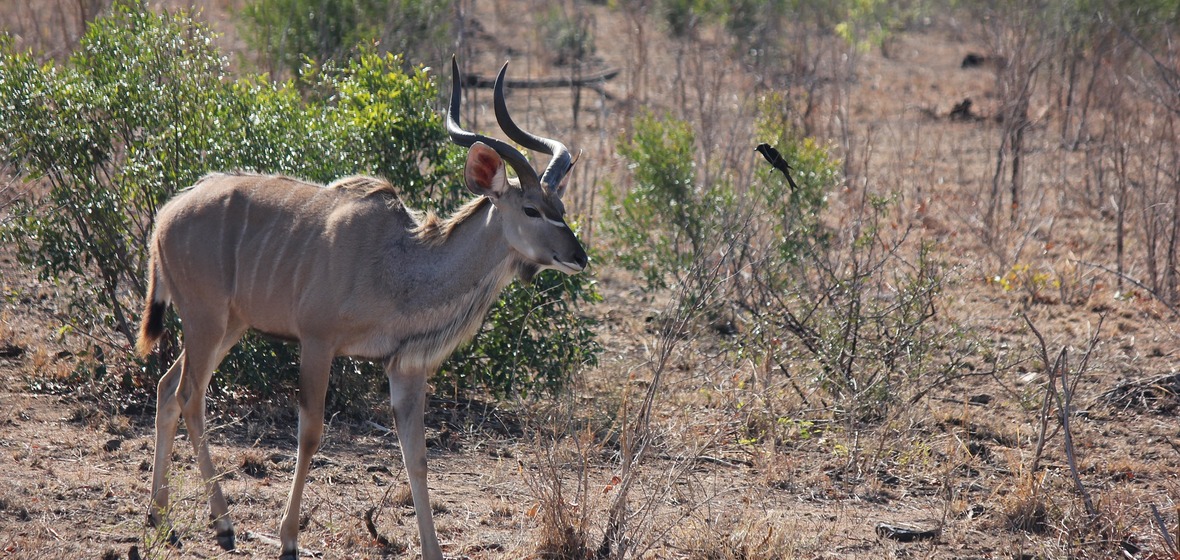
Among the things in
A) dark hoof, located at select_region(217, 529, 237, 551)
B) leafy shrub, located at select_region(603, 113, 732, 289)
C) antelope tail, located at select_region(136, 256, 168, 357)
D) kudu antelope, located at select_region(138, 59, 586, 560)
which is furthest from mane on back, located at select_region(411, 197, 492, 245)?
leafy shrub, located at select_region(603, 113, 732, 289)

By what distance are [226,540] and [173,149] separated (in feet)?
6.21

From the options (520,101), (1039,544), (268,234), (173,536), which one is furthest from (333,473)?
(520,101)

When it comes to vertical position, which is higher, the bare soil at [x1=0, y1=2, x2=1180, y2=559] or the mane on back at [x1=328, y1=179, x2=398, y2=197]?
the mane on back at [x1=328, y1=179, x2=398, y2=197]

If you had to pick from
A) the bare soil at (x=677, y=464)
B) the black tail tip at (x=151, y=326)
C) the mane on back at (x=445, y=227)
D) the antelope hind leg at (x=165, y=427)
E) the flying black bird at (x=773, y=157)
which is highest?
the flying black bird at (x=773, y=157)

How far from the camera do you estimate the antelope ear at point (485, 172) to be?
3.68 metres

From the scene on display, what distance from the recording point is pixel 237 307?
395 cm

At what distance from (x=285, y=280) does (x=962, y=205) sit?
18.8 feet

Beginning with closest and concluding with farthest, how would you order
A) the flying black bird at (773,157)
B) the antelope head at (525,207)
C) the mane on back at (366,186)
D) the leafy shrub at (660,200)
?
the antelope head at (525,207) → the mane on back at (366,186) → the flying black bird at (773,157) → the leafy shrub at (660,200)

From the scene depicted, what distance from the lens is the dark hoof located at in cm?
382

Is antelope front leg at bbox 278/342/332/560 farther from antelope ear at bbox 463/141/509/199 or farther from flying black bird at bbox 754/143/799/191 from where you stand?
flying black bird at bbox 754/143/799/191

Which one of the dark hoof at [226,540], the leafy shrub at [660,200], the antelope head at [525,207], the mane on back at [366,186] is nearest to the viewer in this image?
the antelope head at [525,207]

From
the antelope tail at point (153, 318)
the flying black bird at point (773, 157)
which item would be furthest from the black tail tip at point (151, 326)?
the flying black bird at point (773, 157)

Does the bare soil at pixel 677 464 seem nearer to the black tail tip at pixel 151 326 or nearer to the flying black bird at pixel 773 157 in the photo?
the black tail tip at pixel 151 326

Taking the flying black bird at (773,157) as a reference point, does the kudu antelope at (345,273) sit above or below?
below
